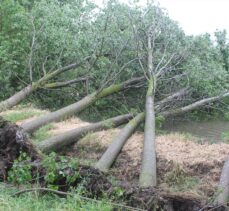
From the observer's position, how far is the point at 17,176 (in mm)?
4891

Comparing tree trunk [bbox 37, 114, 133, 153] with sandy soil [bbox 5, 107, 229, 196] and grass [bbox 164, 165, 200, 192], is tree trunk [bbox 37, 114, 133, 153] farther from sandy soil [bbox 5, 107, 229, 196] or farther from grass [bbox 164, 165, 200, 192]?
grass [bbox 164, 165, 200, 192]

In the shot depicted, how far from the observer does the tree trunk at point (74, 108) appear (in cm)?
931

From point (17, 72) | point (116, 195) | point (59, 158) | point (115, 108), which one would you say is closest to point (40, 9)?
point (17, 72)

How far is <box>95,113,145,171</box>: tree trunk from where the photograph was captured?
747cm

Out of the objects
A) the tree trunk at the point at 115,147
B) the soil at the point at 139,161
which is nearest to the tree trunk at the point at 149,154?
the soil at the point at 139,161

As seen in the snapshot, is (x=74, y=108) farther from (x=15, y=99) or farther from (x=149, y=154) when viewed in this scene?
(x=149, y=154)

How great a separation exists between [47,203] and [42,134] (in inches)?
192

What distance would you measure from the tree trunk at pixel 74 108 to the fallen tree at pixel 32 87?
1.51 m

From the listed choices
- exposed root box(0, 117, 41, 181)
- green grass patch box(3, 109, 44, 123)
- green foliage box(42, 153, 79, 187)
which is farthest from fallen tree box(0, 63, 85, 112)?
green foliage box(42, 153, 79, 187)

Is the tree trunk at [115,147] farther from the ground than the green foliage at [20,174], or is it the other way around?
the tree trunk at [115,147]

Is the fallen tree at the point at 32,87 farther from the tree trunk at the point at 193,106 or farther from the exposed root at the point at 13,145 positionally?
the exposed root at the point at 13,145

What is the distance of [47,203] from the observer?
14.3ft

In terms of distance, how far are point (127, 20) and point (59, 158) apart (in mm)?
7769

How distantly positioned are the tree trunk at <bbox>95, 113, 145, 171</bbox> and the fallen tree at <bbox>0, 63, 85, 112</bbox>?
3638 mm
